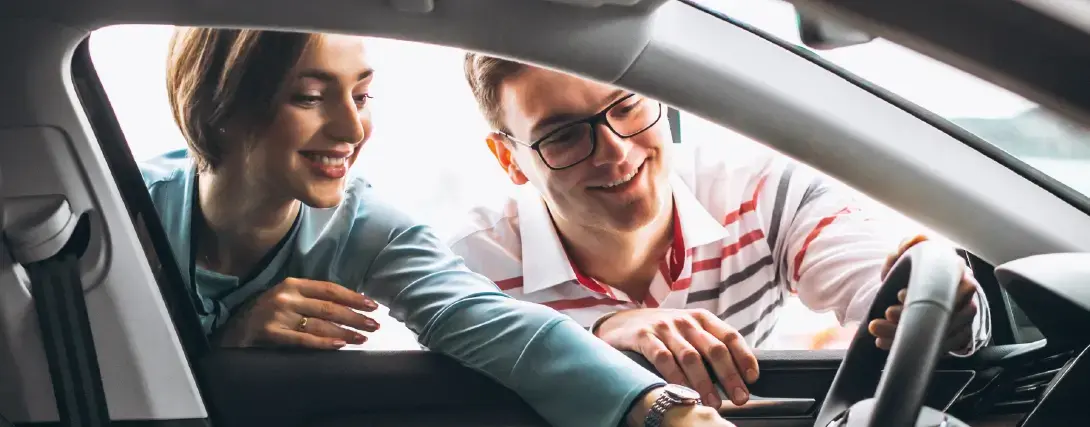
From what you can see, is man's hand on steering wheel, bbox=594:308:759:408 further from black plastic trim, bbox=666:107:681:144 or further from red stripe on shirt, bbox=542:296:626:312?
black plastic trim, bbox=666:107:681:144

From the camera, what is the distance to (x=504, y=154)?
4.64 ft

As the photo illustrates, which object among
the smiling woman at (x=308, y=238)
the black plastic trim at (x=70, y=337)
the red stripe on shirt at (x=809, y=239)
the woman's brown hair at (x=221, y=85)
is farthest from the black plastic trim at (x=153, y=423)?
the red stripe on shirt at (x=809, y=239)

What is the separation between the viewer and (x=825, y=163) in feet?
3.23

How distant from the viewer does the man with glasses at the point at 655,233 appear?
1235 millimetres

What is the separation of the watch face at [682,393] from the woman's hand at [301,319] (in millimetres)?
386

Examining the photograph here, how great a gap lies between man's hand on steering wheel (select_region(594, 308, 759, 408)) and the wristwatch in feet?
0.19

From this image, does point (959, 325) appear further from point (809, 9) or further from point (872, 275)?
point (809, 9)

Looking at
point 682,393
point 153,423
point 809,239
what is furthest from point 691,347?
point 153,423

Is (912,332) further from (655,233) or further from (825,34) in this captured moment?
(655,233)

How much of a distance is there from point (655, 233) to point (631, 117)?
0.93 feet

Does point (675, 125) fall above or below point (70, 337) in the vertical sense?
above

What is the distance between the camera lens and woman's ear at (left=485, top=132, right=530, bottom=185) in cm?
140

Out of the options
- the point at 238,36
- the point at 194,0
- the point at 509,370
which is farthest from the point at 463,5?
the point at 509,370

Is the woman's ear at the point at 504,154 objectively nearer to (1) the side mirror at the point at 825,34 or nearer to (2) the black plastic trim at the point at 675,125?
(2) the black plastic trim at the point at 675,125
